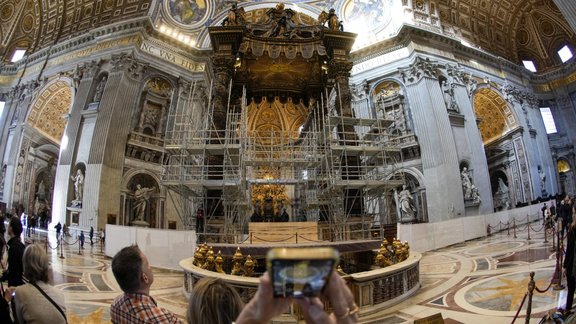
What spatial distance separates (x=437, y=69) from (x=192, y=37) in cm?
1592

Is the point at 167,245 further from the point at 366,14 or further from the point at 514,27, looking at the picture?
the point at 514,27

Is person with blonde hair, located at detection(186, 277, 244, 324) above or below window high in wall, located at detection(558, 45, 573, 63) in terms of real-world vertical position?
below

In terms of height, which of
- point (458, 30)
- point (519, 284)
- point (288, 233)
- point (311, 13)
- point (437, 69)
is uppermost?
point (311, 13)

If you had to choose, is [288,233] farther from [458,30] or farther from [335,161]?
[458,30]

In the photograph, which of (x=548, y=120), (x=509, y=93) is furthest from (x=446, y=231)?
(x=548, y=120)

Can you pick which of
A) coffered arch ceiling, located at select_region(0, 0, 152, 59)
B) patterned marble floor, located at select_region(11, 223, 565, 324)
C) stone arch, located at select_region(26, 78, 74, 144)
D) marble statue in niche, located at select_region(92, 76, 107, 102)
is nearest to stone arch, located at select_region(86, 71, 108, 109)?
marble statue in niche, located at select_region(92, 76, 107, 102)

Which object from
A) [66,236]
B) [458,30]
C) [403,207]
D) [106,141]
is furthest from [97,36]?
[458,30]

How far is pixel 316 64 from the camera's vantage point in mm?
12164

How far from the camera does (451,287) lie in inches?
235

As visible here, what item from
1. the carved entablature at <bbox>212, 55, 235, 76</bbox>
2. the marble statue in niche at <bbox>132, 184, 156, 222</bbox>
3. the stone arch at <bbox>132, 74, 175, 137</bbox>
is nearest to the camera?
the carved entablature at <bbox>212, 55, 235, 76</bbox>

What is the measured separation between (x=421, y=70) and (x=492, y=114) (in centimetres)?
834

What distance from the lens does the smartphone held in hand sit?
665 millimetres

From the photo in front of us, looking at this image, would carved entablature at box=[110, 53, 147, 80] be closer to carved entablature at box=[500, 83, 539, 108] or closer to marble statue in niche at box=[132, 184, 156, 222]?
marble statue in niche at box=[132, 184, 156, 222]

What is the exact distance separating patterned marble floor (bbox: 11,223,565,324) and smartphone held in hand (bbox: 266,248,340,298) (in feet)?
14.9
